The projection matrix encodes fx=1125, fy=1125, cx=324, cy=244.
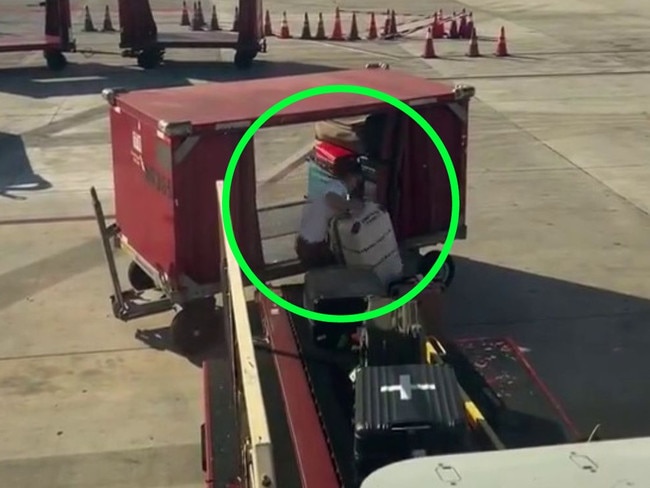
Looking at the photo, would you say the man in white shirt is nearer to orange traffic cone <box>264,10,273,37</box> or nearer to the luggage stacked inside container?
the luggage stacked inside container

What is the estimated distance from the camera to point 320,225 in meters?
8.08

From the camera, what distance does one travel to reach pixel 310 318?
6.18 meters

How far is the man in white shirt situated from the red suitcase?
1.43 ft

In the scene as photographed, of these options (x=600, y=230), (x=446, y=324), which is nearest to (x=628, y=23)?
(x=600, y=230)

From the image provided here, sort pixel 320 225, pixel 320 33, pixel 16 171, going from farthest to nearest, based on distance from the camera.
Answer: pixel 320 33 < pixel 16 171 < pixel 320 225

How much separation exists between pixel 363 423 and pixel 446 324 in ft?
14.1

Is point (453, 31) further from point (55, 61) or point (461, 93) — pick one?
point (461, 93)

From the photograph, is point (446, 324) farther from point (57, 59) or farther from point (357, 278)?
point (57, 59)

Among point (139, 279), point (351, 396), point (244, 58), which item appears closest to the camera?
point (351, 396)

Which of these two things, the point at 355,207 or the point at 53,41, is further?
the point at 53,41

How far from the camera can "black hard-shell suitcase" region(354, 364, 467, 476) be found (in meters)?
4.24

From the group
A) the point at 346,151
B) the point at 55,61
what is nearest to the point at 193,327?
the point at 346,151
